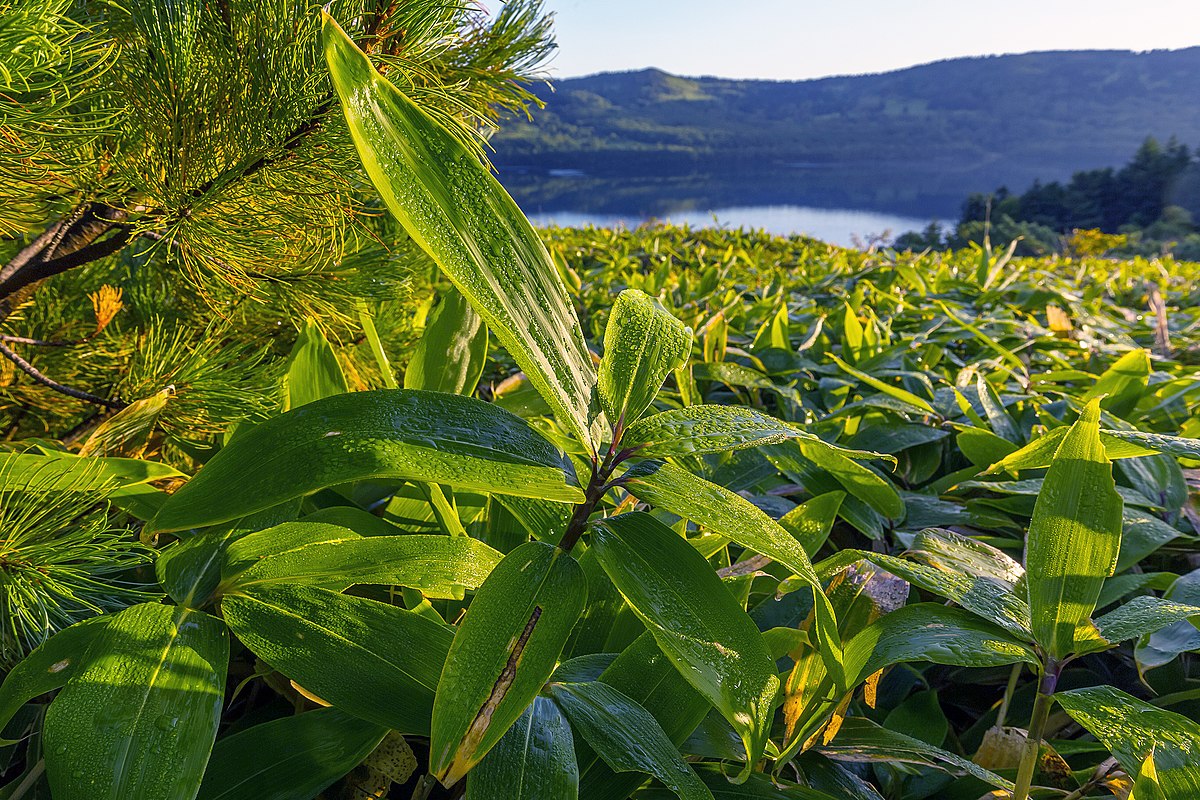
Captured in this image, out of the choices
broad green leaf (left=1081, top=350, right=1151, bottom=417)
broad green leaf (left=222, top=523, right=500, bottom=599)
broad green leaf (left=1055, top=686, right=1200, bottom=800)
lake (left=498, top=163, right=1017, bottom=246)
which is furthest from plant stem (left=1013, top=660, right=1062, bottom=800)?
lake (left=498, top=163, right=1017, bottom=246)

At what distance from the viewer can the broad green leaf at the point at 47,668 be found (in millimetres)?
390

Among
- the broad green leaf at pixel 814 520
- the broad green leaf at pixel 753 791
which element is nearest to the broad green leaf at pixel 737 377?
the broad green leaf at pixel 814 520

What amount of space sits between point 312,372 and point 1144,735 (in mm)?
665

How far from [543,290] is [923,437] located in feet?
2.25

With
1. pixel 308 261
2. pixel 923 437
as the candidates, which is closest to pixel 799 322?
pixel 923 437

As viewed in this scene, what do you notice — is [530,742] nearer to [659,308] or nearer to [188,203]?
[659,308]

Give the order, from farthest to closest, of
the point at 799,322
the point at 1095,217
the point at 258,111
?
the point at 1095,217
the point at 799,322
the point at 258,111

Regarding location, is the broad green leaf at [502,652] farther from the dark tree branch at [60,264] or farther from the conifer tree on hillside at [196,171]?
the dark tree branch at [60,264]

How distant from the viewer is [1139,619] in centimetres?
48

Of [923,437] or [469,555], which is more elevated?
[469,555]

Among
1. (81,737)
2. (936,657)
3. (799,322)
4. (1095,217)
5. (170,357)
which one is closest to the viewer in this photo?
(81,737)

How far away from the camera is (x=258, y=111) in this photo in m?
0.75

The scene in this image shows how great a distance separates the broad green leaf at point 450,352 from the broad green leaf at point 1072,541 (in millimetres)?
456

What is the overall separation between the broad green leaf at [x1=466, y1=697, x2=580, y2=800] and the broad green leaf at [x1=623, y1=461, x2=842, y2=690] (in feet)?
0.46
